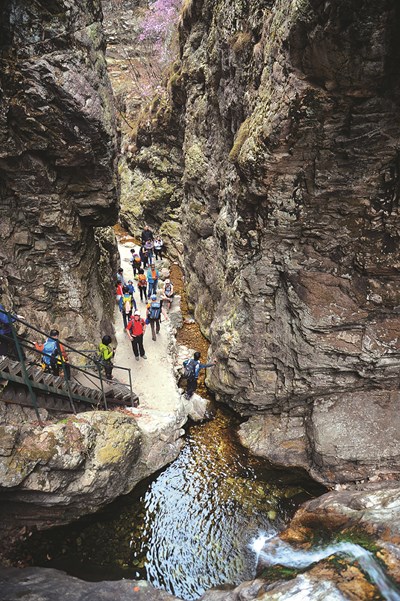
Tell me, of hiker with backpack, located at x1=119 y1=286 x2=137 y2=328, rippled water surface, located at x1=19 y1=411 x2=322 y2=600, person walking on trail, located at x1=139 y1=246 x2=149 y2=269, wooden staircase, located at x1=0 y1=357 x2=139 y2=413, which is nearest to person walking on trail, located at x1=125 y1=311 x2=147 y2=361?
hiker with backpack, located at x1=119 y1=286 x2=137 y2=328

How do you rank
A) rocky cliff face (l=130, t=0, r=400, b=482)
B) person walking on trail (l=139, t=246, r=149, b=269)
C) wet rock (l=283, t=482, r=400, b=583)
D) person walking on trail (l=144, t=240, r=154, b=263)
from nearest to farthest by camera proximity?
wet rock (l=283, t=482, r=400, b=583)
rocky cliff face (l=130, t=0, r=400, b=482)
person walking on trail (l=139, t=246, r=149, b=269)
person walking on trail (l=144, t=240, r=154, b=263)

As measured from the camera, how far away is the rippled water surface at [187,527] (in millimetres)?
8711

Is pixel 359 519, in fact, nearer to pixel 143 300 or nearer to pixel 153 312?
pixel 153 312

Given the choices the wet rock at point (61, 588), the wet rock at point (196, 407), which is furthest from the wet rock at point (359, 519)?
the wet rock at point (196, 407)

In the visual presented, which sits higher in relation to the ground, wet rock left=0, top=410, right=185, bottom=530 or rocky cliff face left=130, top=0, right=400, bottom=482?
rocky cliff face left=130, top=0, right=400, bottom=482

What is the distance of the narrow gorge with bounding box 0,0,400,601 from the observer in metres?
7.35

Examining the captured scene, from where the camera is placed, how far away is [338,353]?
10852 mm

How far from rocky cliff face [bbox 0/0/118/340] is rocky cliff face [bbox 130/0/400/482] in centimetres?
466

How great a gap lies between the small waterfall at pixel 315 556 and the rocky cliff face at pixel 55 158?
9.04 m

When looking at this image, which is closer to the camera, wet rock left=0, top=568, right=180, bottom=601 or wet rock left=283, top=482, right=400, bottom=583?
wet rock left=283, top=482, right=400, bottom=583

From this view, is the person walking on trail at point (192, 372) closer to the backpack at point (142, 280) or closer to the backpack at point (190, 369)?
the backpack at point (190, 369)

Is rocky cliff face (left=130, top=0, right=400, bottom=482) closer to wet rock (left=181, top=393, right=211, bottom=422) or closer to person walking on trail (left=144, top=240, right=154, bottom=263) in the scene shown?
wet rock (left=181, top=393, right=211, bottom=422)

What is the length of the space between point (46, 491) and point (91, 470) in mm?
1125

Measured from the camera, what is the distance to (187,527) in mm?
9719
